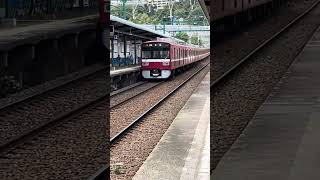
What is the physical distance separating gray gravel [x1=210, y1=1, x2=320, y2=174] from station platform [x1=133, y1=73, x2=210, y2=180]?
4.7 inches

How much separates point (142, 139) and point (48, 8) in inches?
139

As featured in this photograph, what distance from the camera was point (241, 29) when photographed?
15.3 meters

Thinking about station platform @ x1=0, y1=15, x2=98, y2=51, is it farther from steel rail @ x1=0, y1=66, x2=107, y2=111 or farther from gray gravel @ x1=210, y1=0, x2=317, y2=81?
gray gravel @ x1=210, y1=0, x2=317, y2=81

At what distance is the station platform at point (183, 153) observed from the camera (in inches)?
197

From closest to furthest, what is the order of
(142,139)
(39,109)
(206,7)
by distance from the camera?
(206,7)
(39,109)
(142,139)

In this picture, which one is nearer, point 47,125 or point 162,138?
point 47,125

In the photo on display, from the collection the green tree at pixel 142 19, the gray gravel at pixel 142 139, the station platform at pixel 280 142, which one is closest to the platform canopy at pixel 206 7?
the green tree at pixel 142 19

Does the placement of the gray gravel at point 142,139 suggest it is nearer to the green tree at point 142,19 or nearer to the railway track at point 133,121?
the railway track at point 133,121

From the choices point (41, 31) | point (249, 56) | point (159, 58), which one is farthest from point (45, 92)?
point (249, 56)

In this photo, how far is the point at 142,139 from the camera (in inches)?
268

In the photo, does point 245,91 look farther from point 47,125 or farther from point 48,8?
point 48,8

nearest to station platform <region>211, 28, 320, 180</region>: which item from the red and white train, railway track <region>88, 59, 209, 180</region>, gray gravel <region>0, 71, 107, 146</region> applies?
railway track <region>88, 59, 209, 180</region>

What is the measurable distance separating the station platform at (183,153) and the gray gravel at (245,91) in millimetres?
120

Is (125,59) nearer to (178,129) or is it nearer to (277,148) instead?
(277,148)
